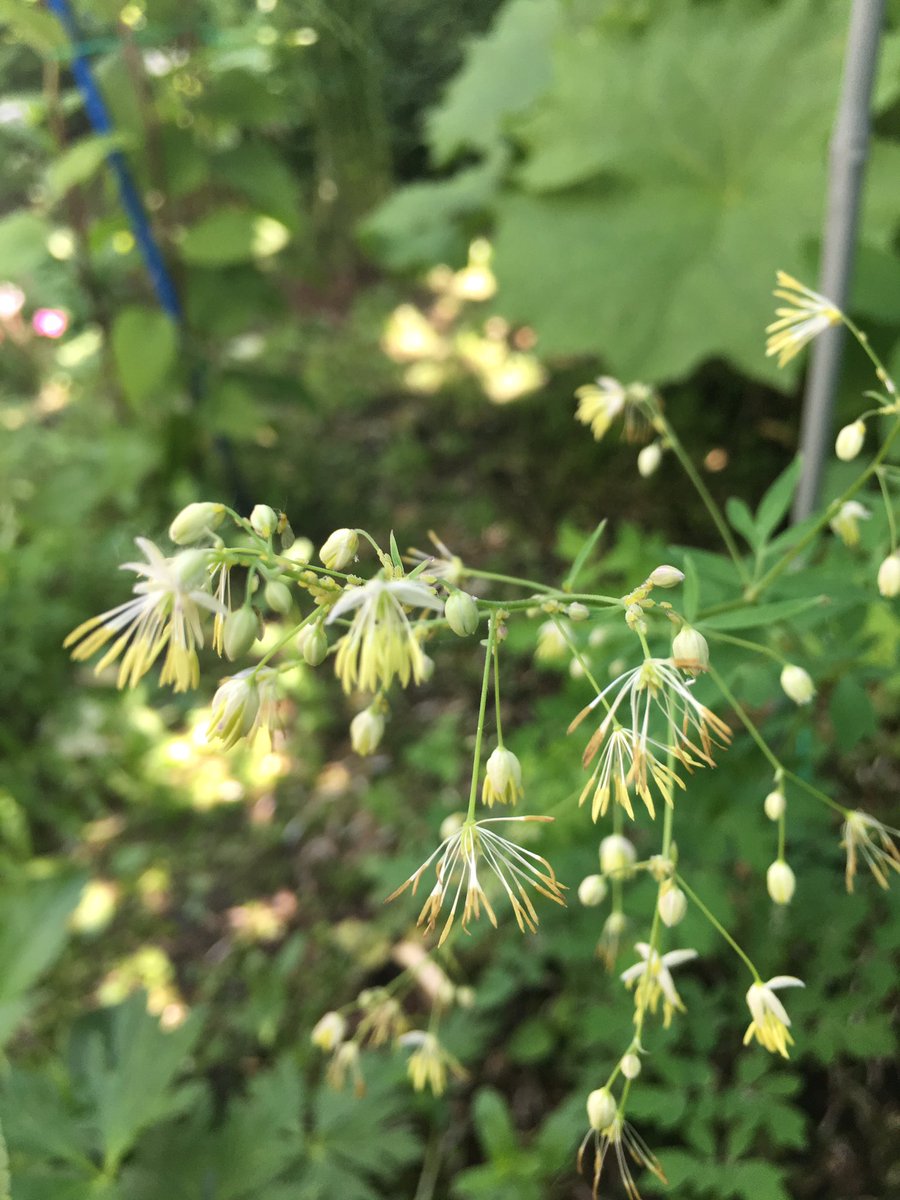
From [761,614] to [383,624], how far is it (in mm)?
383

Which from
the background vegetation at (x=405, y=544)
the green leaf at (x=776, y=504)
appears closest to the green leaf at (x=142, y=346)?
the background vegetation at (x=405, y=544)

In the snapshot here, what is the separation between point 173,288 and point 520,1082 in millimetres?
1987

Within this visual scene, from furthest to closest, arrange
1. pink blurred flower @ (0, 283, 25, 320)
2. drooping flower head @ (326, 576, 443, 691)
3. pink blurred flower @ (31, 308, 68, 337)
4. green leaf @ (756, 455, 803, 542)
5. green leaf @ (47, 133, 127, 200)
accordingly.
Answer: pink blurred flower @ (0, 283, 25, 320) < pink blurred flower @ (31, 308, 68, 337) < green leaf @ (47, 133, 127, 200) < green leaf @ (756, 455, 803, 542) < drooping flower head @ (326, 576, 443, 691)

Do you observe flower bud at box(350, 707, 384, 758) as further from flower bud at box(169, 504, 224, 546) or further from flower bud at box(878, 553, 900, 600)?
flower bud at box(878, 553, 900, 600)

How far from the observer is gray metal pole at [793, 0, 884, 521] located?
0.94 metres

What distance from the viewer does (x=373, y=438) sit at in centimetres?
289

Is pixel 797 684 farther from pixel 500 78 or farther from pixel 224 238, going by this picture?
pixel 500 78

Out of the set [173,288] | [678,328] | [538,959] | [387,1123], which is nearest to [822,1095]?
[538,959]

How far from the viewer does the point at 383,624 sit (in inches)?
19.8

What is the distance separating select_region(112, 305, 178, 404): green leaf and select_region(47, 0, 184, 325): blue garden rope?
123mm

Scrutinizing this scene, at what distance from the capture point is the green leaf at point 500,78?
8.05ft

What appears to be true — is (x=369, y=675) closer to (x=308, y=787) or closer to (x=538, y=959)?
(x=538, y=959)

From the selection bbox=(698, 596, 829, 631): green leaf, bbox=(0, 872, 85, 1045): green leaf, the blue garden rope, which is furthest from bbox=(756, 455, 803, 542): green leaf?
the blue garden rope

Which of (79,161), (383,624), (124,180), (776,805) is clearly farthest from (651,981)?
(124,180)
